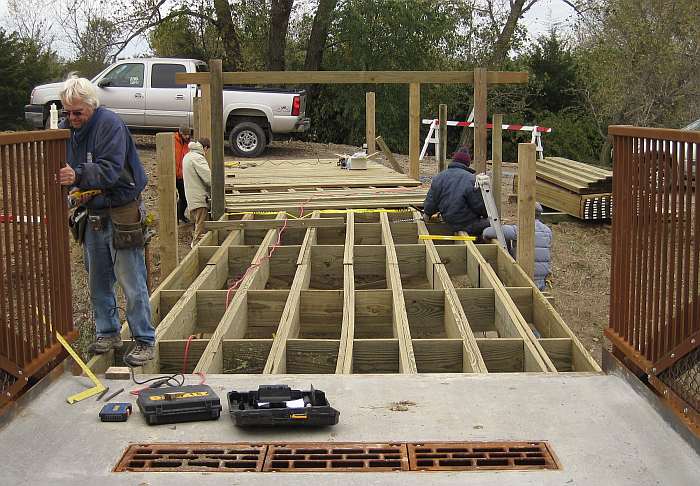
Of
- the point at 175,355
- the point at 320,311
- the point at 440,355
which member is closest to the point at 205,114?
the point at 320,311

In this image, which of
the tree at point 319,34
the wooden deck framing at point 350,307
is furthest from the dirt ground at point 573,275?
the tree at point 319,34

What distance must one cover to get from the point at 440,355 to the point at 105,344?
203 centimetres

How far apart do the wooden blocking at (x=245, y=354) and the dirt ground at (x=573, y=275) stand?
3.57 metres

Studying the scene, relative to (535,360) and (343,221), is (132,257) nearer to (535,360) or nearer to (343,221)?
(535,360)

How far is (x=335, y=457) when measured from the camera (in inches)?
141

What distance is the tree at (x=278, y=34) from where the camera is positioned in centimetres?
2619

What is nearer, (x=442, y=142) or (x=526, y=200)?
(x=526, y=200)

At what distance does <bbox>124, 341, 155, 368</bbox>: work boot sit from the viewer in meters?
4.92

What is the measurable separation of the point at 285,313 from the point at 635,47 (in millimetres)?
17256

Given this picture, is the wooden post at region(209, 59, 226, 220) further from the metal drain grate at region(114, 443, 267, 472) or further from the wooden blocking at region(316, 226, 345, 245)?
the metal drain grate at region(114, 443, 267, 472)

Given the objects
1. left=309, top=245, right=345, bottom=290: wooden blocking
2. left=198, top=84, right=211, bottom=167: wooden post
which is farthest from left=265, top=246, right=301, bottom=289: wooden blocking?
left=198, top=84, right=211, bottom=167: wooden post

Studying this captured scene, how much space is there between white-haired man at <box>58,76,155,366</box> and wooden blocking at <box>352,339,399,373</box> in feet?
4.15

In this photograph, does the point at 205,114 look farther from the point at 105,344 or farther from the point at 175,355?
the point at 105,344

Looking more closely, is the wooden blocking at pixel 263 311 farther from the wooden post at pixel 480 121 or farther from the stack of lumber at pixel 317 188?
the wooden post at pixel 480 121
